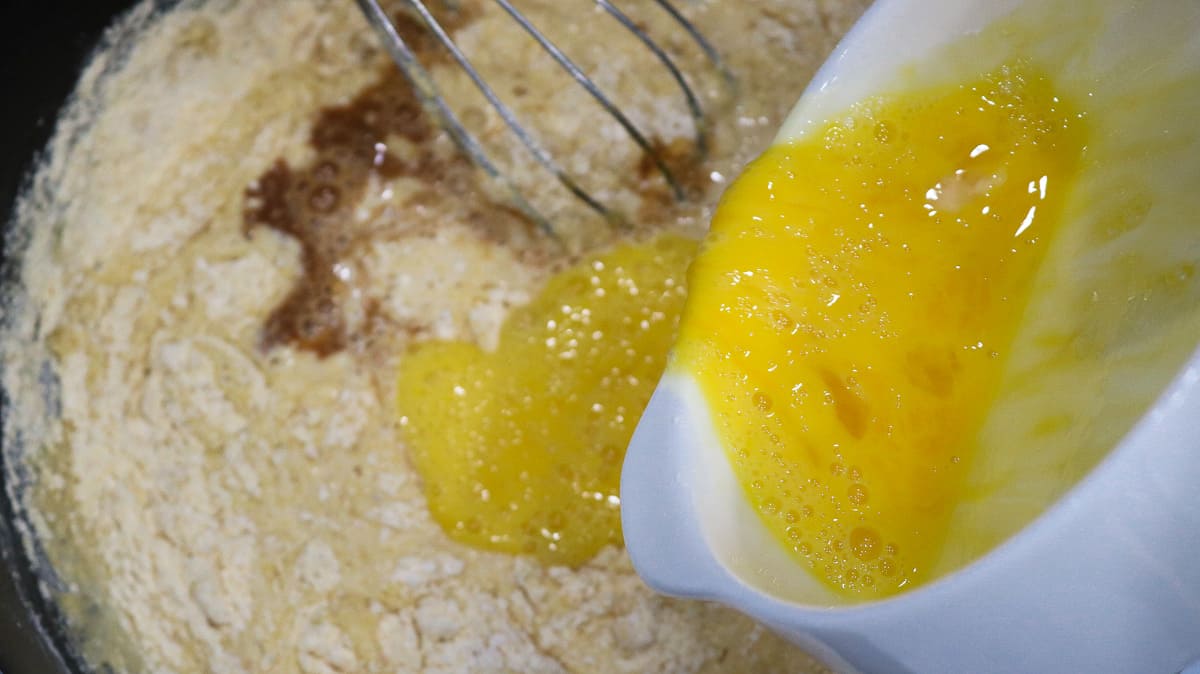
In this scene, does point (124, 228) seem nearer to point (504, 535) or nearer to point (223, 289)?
point (223, 289)

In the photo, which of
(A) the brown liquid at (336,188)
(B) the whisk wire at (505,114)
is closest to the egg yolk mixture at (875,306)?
(B) the whisk wire at (505,114)

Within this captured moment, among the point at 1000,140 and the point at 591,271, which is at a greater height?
the point at 1000,140

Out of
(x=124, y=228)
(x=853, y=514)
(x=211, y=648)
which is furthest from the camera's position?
(x=124, y=228)

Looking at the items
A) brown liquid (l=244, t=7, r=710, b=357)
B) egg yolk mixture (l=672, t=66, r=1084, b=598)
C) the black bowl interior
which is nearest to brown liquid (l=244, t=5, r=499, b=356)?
brown liquid (l=244, t=7, r=710, b=357)

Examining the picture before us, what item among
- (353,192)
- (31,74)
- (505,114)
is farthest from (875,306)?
(31,74)

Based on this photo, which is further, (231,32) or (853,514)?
(231,32)

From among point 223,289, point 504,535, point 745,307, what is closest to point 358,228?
point 223,289

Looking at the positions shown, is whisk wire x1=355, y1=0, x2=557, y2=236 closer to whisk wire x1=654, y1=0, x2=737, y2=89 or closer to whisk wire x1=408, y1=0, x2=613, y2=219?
whisk wire x1=408, y1=0, x2=613, y2=219

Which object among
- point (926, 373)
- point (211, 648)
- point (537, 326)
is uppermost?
point (926, 373)
